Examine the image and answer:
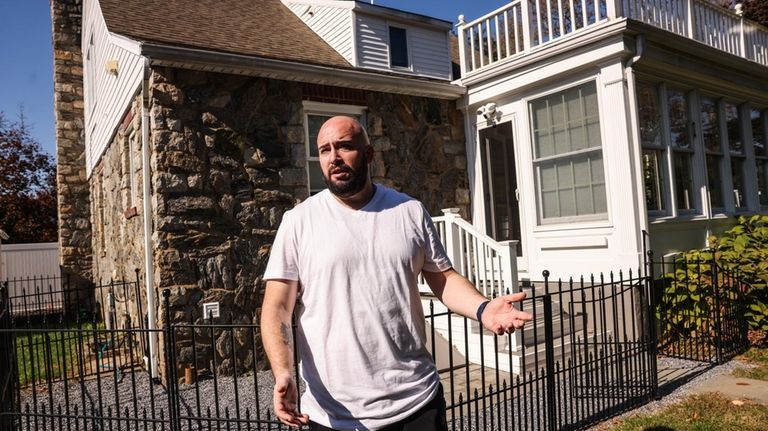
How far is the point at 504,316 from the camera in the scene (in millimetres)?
1915

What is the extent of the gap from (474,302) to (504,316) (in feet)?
0.52

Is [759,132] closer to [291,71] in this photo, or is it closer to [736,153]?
[736,153]

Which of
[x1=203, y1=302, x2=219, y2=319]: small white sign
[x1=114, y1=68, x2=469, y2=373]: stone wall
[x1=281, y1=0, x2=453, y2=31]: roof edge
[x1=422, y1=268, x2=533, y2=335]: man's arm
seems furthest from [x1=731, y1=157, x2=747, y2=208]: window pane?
[x1=422, y1=268, x2=533, y2=335]: man's arm

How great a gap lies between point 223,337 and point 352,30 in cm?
612

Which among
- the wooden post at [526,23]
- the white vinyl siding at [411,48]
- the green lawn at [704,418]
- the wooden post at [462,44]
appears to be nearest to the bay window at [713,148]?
the wooden post at [526,23]

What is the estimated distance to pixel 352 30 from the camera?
9898mm

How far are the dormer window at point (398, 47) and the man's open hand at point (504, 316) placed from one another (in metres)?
9.17

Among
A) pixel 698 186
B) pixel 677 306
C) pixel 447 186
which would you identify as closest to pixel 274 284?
pixel 677 306

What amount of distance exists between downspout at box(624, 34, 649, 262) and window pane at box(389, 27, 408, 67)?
5136 millimetres

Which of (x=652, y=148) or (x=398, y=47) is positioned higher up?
(x=398, y=47)

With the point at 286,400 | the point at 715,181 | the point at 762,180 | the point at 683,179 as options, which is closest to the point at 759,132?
the point at 762,180

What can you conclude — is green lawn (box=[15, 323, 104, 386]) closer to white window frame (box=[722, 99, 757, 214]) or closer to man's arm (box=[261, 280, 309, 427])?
man's arm (box=[261, 280, 309, 427])

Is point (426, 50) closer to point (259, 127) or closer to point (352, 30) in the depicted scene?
point (352, 30)

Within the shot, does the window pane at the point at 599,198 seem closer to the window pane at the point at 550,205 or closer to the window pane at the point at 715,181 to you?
the window pane at the point at 550,205
